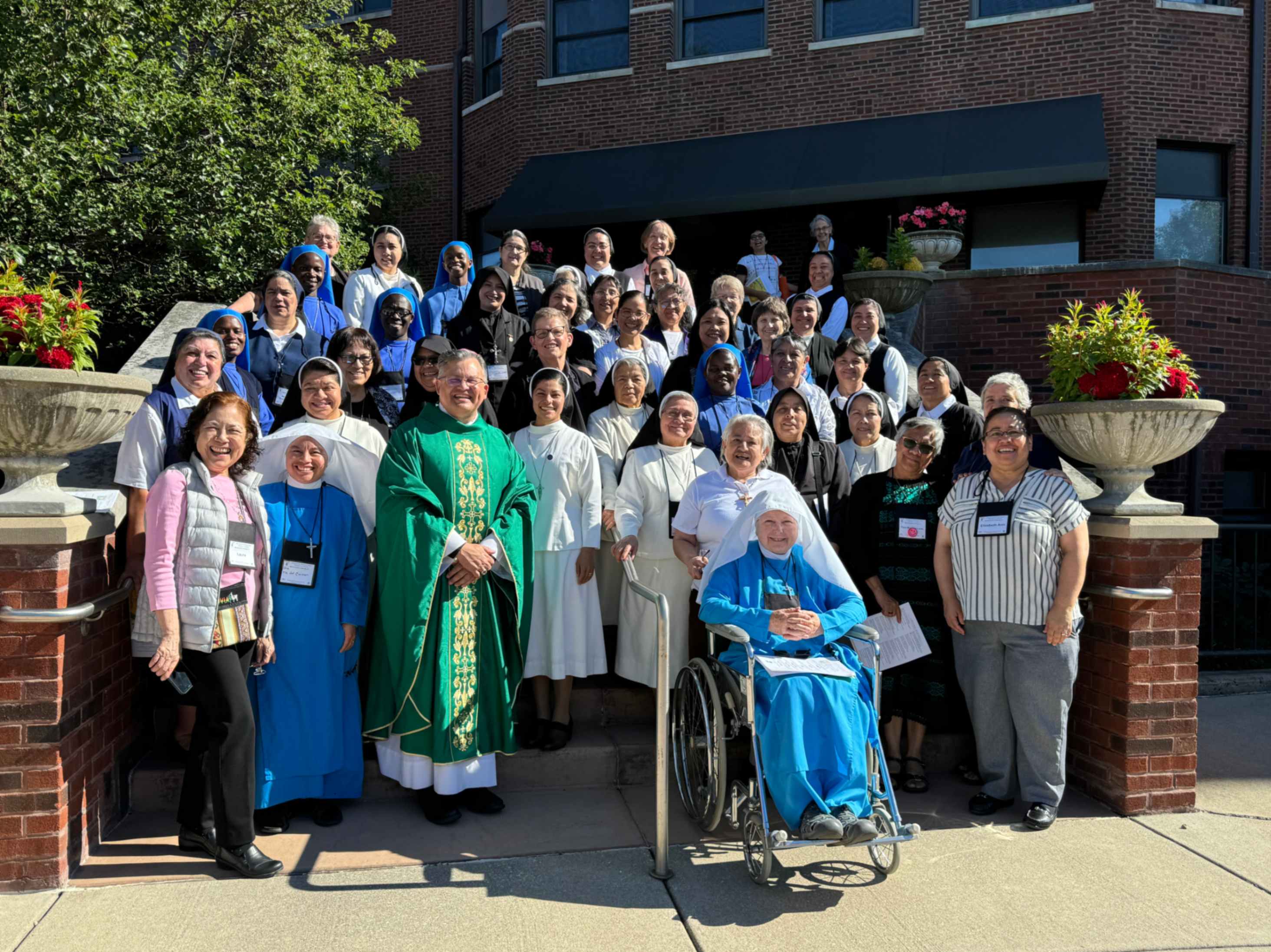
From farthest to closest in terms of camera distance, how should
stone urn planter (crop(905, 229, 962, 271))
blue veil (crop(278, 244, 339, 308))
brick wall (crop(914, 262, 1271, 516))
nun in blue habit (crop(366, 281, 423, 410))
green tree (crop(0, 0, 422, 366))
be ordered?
stone urn planter (crop(905, 229, 962, 271)) < brick wall (crop(914, 262, 1271, 516)) < green tree (crop(0, 0, 422, 366)) < blue veil (crop(278, 244, 339, 308)) < nun in blue habit (crop(366, 281, 423, 410))

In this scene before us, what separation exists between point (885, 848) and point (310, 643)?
2484mm

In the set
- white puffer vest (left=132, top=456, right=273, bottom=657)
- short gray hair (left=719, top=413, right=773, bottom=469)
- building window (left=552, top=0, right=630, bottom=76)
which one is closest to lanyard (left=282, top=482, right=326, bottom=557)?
white puffer vest (left=132, top=456, right=273, bottom=657)

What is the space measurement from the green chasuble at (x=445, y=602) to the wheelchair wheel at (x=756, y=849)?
1.22m

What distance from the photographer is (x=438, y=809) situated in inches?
176

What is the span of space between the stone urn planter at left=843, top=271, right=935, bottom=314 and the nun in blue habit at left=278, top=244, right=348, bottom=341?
215 inches

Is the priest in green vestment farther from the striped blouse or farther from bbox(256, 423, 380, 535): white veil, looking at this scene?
the striped blouse

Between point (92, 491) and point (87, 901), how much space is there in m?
1.64

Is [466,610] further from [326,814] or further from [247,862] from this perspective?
[247,862]

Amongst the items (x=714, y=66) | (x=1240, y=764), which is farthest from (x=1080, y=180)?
(x=1240, y=764)

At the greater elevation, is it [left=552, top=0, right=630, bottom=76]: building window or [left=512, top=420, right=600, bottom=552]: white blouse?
[left=552, top=0, right=630, bottom=76]: building window

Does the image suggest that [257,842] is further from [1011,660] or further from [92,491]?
[1011,660]

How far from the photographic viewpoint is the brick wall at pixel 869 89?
500 inches

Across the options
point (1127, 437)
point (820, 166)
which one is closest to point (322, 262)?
point (1127, 437)

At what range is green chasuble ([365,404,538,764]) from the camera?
442cm
